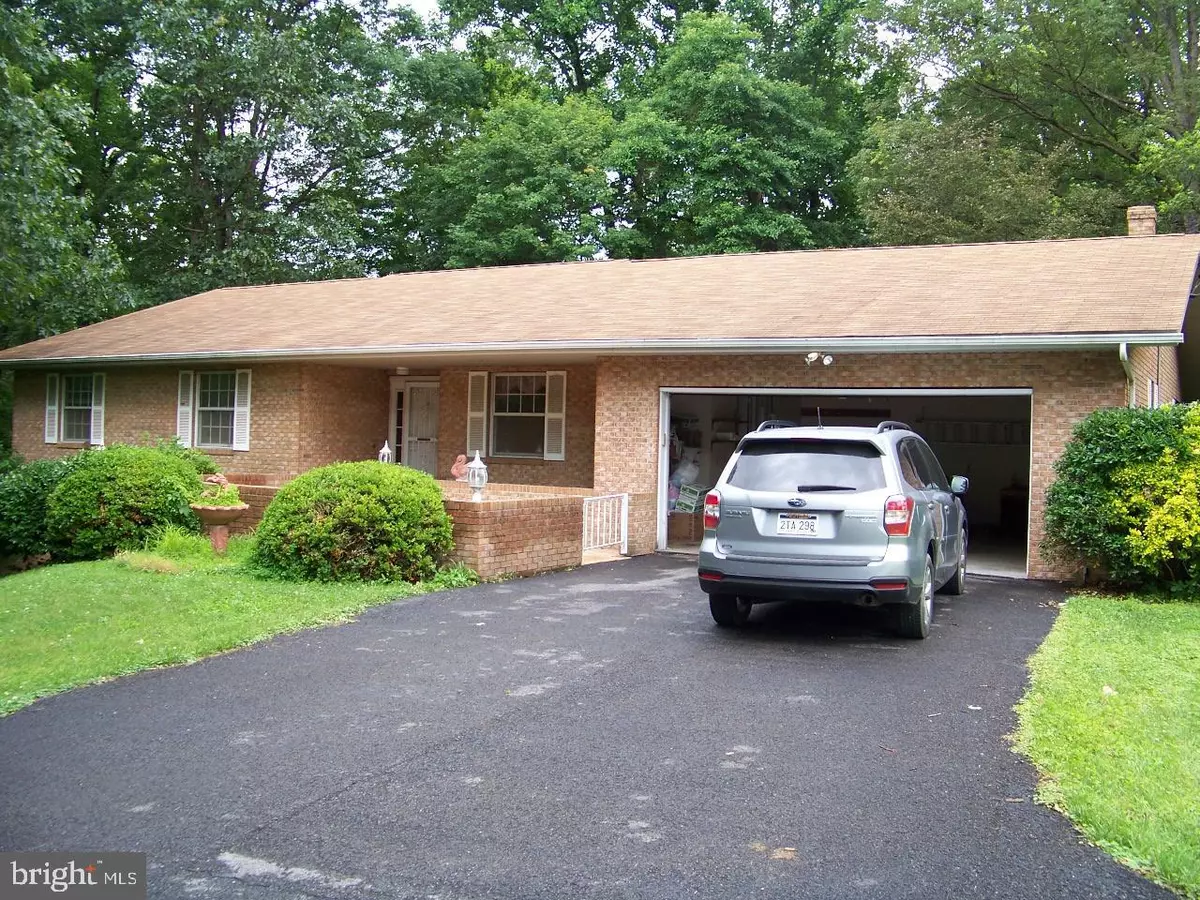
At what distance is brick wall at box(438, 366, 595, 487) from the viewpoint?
59.0 feet

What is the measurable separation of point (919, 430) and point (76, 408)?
17380mm

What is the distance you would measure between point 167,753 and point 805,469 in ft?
16.3

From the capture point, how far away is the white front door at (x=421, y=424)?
20328 millimetres

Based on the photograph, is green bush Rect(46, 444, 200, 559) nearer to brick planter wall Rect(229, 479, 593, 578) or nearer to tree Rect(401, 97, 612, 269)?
brick planter wall Rect(229, 479, 593, 578)

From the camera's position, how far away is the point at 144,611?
30.0 feet

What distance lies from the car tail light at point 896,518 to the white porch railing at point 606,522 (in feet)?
19.6

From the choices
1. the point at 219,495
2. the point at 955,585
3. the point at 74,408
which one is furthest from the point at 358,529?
the point at 74,408

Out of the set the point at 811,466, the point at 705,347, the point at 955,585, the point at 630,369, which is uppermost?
Result: the point at 705,347

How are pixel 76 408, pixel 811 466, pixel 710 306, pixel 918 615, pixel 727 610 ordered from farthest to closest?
pixel 76 408 < pixel 710 306 < pixel 727 610 < pixel 918 615 < pixel 811 466

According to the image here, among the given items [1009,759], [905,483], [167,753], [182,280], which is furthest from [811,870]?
[182,280]

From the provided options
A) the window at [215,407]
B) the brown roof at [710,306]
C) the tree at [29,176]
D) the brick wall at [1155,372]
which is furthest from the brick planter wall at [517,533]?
the tree at [29,176]

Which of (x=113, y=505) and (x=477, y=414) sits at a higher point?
(x=477, y=414)

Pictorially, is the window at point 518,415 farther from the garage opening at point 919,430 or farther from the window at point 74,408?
the window at point 74,408

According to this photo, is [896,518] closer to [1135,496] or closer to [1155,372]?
[1135,496]
